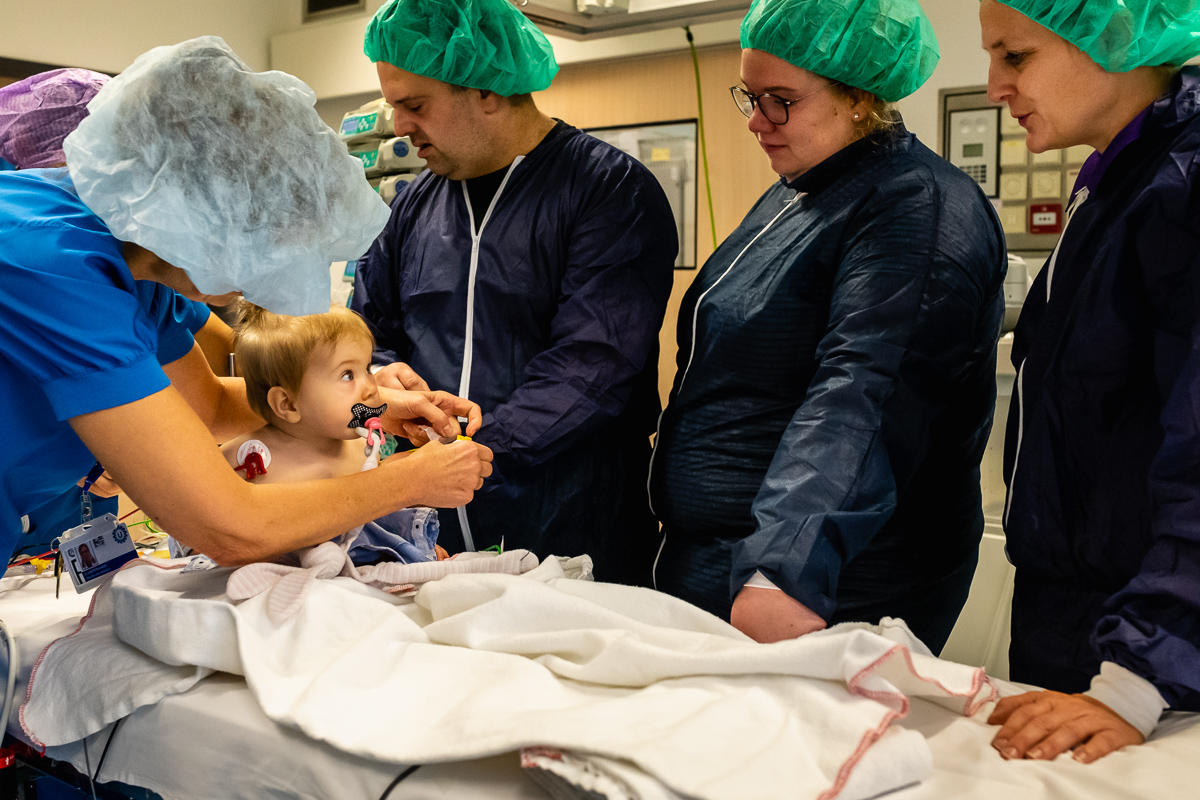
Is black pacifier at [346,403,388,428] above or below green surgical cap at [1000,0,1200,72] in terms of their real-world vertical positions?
below

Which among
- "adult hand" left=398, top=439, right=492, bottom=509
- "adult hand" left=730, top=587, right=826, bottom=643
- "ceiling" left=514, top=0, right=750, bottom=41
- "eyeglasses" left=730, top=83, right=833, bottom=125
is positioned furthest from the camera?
"ceiling" left=514, top=0, right=750, bottom=41

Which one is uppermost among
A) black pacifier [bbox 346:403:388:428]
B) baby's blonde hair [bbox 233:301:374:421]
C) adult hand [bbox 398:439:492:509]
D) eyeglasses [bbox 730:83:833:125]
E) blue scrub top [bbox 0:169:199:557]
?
eyeglasses [bbox 730:83:833:125]

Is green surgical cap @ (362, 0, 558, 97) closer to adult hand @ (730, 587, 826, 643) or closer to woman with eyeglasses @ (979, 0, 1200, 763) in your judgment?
woman with eyeglasses @ (979, 0, 1200, 763)

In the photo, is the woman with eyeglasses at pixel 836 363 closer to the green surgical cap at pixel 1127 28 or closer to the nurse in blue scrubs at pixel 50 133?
the green surgical cap at pixel 1127 28

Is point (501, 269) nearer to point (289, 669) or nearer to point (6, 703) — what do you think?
point (289, 669)

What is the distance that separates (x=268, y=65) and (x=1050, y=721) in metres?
5.66

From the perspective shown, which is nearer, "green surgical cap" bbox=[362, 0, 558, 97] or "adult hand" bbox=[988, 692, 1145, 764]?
"adult hand" bbox=[988, 692, 1145, 764]

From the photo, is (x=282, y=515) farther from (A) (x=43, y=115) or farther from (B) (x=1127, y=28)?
(B) (x=1127, y=28)

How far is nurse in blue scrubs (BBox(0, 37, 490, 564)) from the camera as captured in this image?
3.72ft

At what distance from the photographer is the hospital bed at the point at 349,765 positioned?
935 mm

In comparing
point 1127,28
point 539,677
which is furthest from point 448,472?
point 1127,28

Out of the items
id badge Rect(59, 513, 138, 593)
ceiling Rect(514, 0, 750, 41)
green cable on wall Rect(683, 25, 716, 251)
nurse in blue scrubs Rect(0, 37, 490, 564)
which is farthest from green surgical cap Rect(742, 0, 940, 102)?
green cable on wall Rect(683, 25, 716, 251)

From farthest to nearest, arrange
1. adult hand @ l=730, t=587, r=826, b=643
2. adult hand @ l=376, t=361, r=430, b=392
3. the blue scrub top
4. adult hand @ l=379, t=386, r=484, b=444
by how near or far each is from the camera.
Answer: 1. adult hand @ l=376, t=361, r=430, b=392
2. adult hand @ l=379, t=386, r=484, b=444
3. adult hand @ l=730, t=587, r=826, b=643
4. the blue scrub top

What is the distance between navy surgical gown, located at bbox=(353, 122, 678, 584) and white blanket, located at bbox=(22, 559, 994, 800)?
488mm
